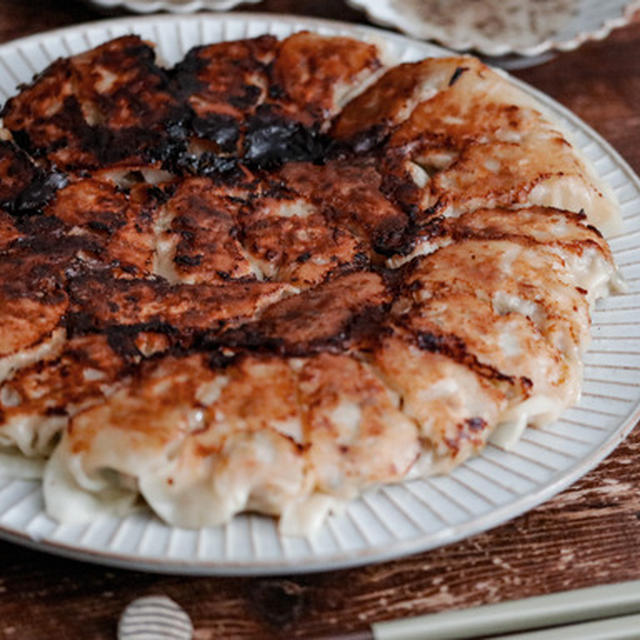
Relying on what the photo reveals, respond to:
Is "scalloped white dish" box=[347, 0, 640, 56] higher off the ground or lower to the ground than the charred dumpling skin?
higher

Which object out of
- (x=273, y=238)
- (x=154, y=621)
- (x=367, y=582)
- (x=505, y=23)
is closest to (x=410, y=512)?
(x=367, y=582)

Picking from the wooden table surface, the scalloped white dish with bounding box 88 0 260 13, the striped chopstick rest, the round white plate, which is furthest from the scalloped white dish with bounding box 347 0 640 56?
the striped chopstick rest

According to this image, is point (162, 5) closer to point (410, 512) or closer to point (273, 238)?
point (273, 238)

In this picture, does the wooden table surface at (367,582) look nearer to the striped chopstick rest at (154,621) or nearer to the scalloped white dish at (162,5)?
the striped chopstick rest at (154,621)

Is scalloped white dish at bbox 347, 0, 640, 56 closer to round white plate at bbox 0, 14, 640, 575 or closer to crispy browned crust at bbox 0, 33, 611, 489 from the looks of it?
crispy browned crust at bbox 0, 33, 611, 489

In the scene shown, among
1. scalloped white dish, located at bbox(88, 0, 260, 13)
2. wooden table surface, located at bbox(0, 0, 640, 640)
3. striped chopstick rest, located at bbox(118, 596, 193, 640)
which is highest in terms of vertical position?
scalloped white dish, located at bbox(88, 0, 260, 13)

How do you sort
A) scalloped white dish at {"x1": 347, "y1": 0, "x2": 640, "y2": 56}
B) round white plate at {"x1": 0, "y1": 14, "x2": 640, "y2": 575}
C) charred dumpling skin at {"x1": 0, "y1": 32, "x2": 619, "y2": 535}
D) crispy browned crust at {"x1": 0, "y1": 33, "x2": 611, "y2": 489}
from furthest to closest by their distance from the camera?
scalloped white dish at {"x1": 347, "y1": 0, "x2": 640, "y2": 56} → crispy browned crust at {"x1": 0, "y1": 33, "x2": 611, "y2": 489} → charred dumpling skin at {"x1": 0, "y1": 32, "x2": 619, "y2": 535} → round white plate at {"x1": 0, "y1": 14, "x2": 640, "y2": 575}

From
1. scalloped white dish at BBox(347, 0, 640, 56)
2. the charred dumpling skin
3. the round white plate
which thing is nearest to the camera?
the round white plate

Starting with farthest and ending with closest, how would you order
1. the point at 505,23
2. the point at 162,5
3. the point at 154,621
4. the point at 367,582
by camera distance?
the point at 505,23
the point at 162,5
the point at 367,582
the point at 154,621
